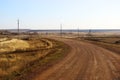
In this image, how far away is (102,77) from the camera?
14.7 metres

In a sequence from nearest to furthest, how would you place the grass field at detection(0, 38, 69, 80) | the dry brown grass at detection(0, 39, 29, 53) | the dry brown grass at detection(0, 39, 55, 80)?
1. the grass field at detection(0, 38, 69, 80)
2. the dry brown grass at detection(0, 39, 55, 80)
3. the dry brown grass at detection(0, 39, 29, 53)

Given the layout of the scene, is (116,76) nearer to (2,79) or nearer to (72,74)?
(72,74)

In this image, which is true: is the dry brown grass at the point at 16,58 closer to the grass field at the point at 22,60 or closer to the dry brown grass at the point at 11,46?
the grass field at the point at 22,60

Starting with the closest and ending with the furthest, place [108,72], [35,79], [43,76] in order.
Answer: [35,79] < [43,76] < [108,72]

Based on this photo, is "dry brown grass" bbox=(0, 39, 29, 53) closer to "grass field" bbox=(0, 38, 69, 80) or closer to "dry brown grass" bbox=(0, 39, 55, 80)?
"dry brown grass" bbox=(0, 39, 55, 80)

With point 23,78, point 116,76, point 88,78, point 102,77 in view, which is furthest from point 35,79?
point 116,76

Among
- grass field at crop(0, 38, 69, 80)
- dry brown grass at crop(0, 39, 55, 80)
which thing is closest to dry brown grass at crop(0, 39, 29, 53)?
dry brown grass at crop(0, 39, 55, 80)

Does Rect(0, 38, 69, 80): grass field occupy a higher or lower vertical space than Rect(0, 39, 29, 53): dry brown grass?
higher

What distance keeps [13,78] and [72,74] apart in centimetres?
389

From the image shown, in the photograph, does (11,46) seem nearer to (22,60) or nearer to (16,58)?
(16,58)

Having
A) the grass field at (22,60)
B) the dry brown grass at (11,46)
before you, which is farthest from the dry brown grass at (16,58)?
the dry brown grass at (11,46)

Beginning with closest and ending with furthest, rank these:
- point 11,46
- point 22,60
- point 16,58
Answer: point 22,60 < point 16,58 < point 11,46

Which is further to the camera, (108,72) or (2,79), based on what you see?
(108,72)

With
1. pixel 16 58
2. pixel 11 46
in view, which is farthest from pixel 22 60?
pixel 11 46
